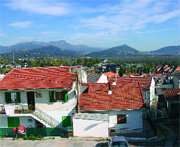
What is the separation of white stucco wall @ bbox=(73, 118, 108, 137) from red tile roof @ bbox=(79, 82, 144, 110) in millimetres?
1843

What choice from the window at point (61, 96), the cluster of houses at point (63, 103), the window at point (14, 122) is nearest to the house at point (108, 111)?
the cluster of houses at point (63, 103)

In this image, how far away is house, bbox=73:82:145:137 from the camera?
18.0 metres

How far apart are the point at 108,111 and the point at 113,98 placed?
63.5 inches

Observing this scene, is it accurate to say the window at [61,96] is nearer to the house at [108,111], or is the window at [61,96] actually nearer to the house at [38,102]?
the house at [38,102]

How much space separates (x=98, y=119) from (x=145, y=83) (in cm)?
1552

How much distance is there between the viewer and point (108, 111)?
1953 centimetres

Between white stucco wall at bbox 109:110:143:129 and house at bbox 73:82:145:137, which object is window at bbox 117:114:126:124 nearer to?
house at bbox 73:82:145:137

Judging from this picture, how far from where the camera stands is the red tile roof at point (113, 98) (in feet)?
64.5

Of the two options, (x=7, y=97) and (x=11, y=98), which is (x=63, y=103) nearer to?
(x=11, y=98)

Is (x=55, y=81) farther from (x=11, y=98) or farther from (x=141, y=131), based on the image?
(x=141, y=131)

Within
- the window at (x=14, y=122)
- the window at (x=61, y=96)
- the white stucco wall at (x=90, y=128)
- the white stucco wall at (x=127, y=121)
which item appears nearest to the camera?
the white stucco wall at (x=90, y=128)

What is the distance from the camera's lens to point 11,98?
21234 millimetres

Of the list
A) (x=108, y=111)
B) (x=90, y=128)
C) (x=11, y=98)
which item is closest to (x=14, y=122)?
(x=11, y=98)

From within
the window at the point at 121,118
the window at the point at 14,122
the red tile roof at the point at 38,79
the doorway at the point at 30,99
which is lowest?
the window at the point at 14,122
